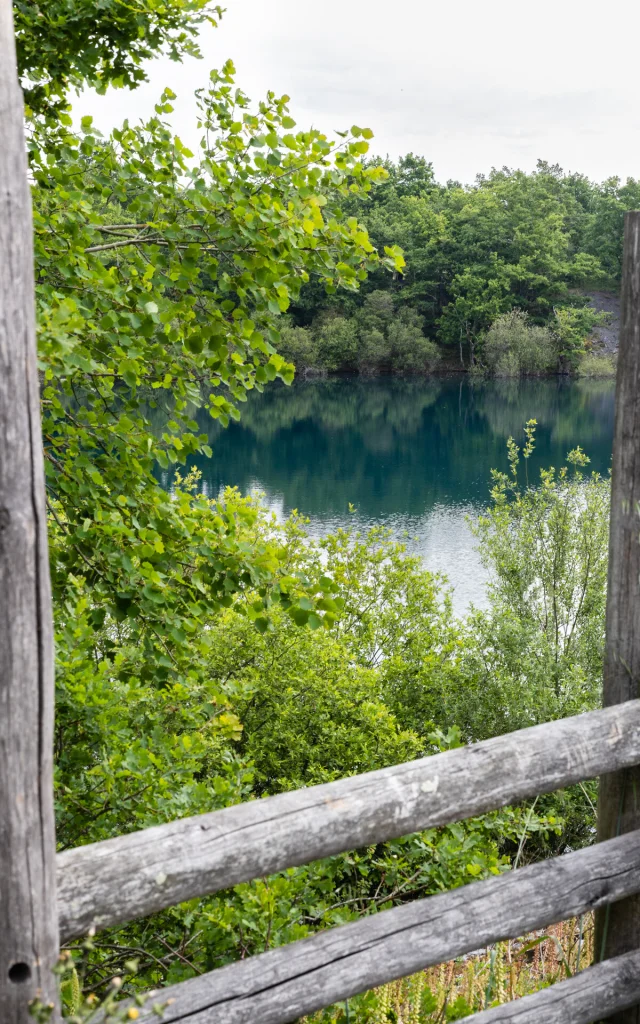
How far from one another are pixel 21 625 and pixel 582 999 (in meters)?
1.96

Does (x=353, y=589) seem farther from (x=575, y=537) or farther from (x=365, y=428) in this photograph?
(x=365, y=428)

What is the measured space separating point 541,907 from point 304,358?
5391cm

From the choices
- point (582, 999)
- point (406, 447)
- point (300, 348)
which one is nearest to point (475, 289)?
point (300, 348)

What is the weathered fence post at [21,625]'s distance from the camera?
4.92ft

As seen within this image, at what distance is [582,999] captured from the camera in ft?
8.52

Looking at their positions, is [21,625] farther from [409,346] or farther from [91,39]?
[409,346]

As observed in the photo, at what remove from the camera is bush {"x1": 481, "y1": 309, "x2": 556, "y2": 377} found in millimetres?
58219

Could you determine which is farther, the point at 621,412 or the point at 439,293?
the point at 439,293

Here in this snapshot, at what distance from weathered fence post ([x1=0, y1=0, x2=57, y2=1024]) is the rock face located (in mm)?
62774

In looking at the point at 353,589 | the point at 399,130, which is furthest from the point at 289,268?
the point at 399,130

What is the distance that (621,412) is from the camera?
2.59 meters

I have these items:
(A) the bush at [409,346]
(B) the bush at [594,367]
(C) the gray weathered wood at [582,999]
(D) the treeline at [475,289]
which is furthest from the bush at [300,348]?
(C) the gray weathered wood at [582,999]

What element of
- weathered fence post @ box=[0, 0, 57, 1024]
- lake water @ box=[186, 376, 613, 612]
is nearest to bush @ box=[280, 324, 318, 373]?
lake water @ box=[186, 376, 613, 612]

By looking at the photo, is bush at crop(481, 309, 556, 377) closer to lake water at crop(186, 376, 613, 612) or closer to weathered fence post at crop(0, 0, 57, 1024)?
lake water at crop(186, 376, 613, 612)
